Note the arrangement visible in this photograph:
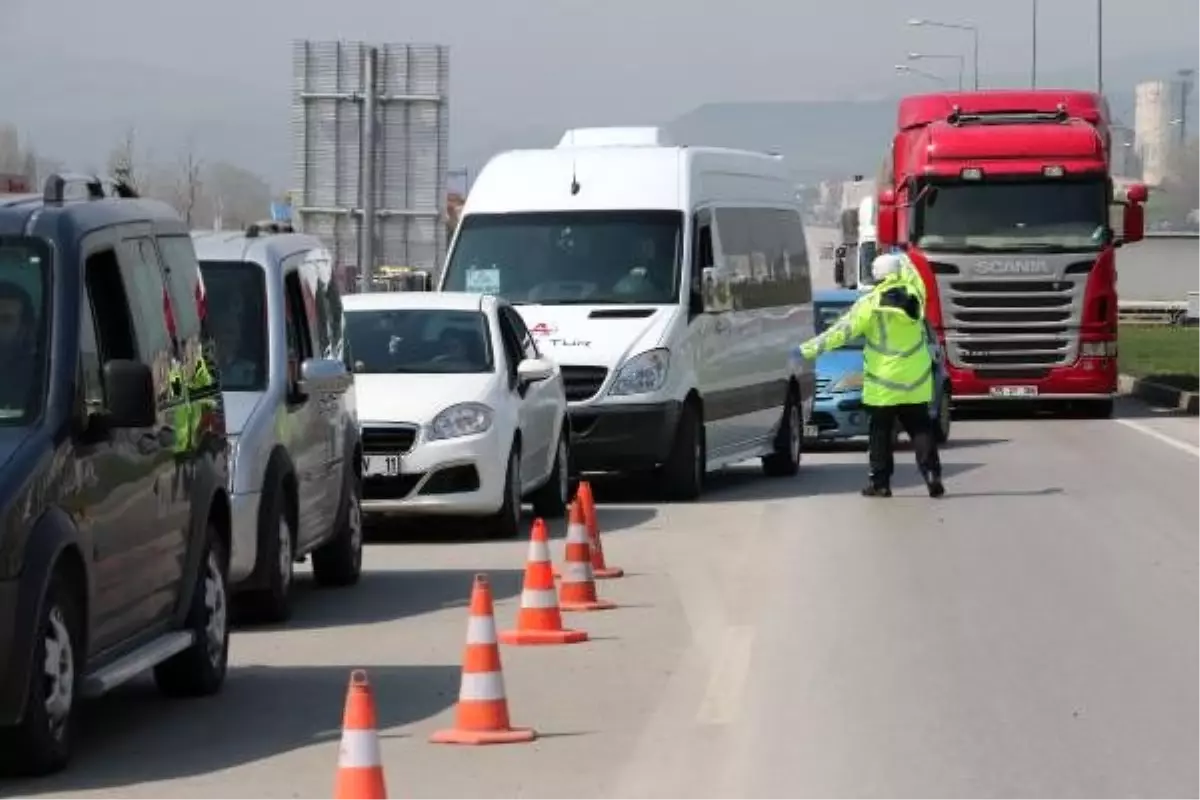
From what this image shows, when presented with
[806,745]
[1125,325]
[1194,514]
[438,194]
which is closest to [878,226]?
[438,194]

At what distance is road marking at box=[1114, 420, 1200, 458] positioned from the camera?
2871cm

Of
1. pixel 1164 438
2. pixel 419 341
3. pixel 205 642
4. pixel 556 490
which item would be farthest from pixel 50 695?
pixel 1164 438

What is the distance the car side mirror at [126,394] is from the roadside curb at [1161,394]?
96.6ft

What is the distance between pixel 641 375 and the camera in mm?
21281

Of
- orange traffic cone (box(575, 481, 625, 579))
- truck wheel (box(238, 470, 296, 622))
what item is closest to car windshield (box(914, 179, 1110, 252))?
orange traffic cone (box(575, 481, 625, 579))

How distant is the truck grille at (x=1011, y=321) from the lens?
34219 millimetres

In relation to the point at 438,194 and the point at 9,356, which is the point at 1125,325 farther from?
the point at 9,356

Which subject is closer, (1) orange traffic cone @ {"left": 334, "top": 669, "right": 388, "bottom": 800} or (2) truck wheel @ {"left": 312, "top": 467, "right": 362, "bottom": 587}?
(1) orange traffic cone @ {"left": 334, "top": 669, "right": 388, "bottom": 800}

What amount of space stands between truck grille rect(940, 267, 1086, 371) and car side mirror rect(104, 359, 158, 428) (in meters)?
25.6

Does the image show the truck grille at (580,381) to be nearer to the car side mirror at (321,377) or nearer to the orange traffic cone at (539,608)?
the car side mirror at (321,377)

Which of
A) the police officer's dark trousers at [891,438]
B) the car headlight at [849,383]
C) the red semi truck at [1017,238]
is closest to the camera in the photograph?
the police officer's dark trousers at [891,438]

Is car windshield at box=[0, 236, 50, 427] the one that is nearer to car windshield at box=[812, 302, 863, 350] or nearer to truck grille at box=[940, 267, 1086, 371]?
car windshield at box=[812, 302, 863, 350]

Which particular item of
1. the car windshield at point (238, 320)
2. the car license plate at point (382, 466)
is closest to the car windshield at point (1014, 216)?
the car license plate at point (382, 466)

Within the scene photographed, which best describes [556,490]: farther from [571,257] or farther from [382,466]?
[571,257]
